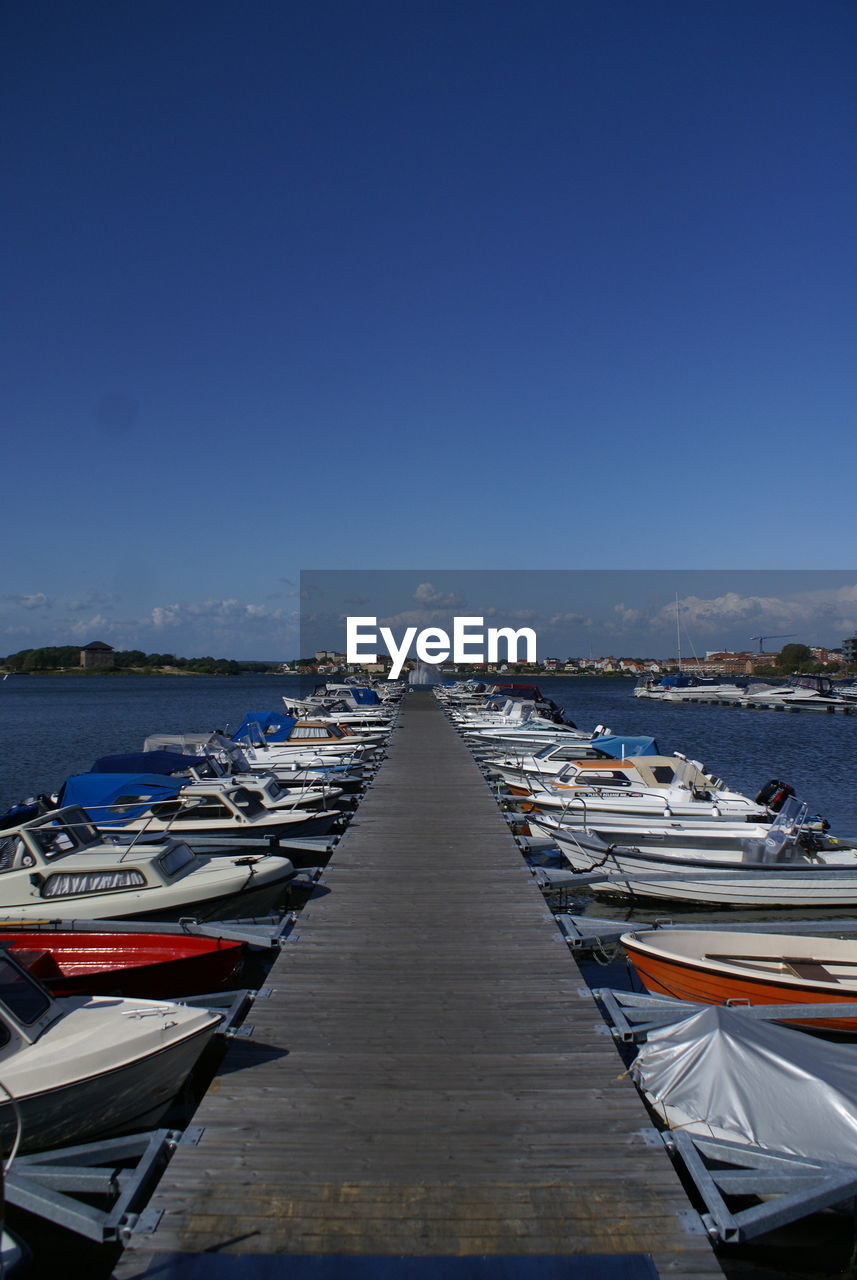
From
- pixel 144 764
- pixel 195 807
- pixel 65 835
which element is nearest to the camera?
pixel 65 835

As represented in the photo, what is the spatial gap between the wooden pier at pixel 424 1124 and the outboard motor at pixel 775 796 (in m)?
9.88

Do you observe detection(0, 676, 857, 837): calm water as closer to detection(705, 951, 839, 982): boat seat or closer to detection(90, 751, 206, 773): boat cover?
detection(90, 751, 206, 773): boat cover

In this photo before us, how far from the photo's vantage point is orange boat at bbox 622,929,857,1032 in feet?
29.6

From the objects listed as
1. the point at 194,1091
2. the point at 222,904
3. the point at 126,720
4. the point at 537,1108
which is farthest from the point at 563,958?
the point at 126,720

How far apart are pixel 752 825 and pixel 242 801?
1024 centimetres

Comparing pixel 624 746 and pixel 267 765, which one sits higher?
pixel 624 746

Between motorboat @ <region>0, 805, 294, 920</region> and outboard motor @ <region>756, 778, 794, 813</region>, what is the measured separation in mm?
11269

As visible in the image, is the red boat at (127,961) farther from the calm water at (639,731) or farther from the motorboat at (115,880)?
the calm water at (639,731)

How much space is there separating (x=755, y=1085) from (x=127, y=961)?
688cm

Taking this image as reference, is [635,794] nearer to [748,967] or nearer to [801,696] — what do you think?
[748,967]

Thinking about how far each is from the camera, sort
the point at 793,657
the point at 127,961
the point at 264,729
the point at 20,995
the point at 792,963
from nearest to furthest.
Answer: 1. the point at 20,995
2. the point at 127,961
3. the point at 792,963
4. the point at 264,729
5. the point at 793,657

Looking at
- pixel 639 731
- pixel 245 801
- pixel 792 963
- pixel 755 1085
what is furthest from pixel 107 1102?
pixel 639 731

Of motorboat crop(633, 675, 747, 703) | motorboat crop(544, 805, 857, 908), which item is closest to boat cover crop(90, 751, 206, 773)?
motorboat crop(544, 805, 857, 908)

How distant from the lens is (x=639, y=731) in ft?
201
